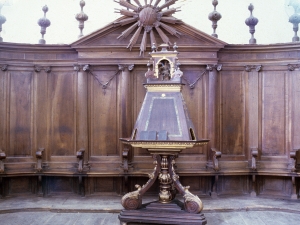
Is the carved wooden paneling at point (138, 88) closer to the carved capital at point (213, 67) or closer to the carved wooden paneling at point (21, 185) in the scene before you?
the carved capital at point (213, 67)

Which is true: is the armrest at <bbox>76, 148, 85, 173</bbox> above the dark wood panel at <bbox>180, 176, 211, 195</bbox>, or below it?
above

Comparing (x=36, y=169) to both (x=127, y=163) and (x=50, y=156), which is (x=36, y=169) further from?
(x=127, y=163)

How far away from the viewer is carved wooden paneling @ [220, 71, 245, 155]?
7.18 m

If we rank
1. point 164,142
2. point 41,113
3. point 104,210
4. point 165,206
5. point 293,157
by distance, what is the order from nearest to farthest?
point 164,142
point 165,206
point 104,210
point 293,157
point 41,113

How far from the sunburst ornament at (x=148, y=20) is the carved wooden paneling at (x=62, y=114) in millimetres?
1347

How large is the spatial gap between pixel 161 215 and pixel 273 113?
3.20 metres

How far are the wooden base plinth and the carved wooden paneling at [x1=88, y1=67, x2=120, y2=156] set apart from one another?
212 cm

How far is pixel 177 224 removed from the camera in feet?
16.3

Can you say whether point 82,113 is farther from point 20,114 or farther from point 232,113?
point 232,113

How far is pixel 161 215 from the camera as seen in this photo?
504 centimetres

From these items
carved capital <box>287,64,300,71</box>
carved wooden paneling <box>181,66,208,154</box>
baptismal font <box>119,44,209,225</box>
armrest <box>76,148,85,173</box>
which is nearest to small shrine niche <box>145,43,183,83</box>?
baptismal font <box>119,44,209,225</box>

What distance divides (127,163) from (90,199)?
0.88m

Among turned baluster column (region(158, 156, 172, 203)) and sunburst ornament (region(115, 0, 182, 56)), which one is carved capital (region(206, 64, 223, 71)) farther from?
turned baluster column (region(158, 156, 172, 203))

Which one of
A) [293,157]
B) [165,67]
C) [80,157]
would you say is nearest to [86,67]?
[80,157]
